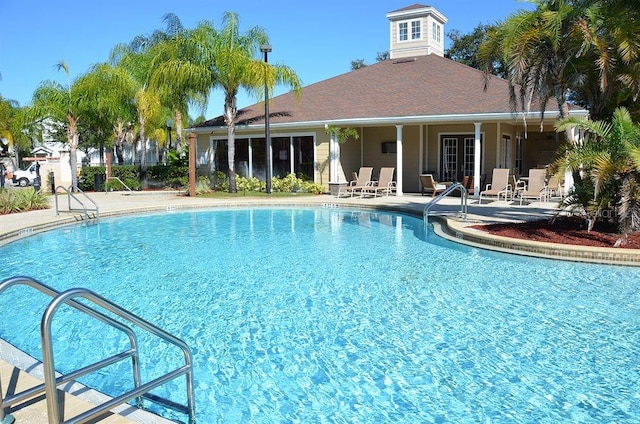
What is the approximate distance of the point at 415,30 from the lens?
1008 inches

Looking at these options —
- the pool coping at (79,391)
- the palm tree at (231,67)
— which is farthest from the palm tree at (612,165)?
the palm tree at (231,67)

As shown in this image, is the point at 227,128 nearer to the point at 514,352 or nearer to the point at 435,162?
the point at 435,162

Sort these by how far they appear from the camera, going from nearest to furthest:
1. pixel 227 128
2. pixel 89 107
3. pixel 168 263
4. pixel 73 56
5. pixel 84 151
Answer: pixel 168 263
pixel 227 128
pixel 89 107
pixel 73 56
pixel 84 151

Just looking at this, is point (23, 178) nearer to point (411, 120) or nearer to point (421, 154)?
point (421, 154)

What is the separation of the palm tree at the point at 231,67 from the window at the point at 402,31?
26.4 feet

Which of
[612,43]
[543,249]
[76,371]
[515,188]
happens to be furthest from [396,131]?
[76,371]

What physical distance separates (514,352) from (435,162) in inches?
637

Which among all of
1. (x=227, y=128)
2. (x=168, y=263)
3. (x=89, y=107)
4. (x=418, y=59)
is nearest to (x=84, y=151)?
(x=89, y=107)

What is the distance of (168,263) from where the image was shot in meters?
9.65

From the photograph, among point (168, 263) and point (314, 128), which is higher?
point (314, 128)

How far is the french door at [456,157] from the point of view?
20359 mm

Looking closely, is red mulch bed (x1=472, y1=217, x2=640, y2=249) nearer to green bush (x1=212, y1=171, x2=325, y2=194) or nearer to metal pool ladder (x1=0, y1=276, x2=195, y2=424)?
metal pool ladder (x1=0, y1=276, x2=195, y2=424)

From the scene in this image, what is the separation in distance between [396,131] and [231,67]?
6844 millimetres

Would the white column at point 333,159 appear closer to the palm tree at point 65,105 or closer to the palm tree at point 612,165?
the palm tree at point 612,165
